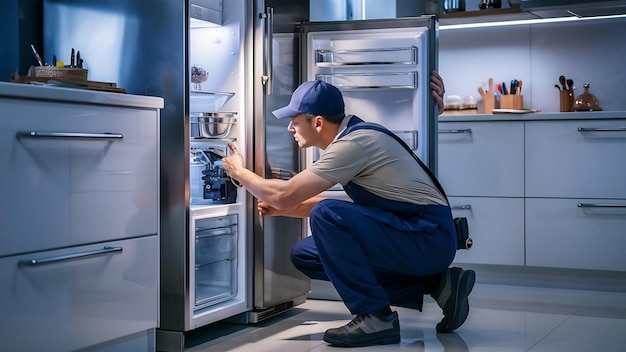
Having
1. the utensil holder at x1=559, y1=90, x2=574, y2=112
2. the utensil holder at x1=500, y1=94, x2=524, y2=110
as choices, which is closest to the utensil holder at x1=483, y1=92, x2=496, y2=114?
the utensil holder at x1=500, y1=94, x2=524, y2=110

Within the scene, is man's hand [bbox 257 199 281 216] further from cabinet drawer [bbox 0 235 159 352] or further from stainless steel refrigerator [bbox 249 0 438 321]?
cabinet drawer [bbox 0 235 159 352]

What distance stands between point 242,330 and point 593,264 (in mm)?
2157

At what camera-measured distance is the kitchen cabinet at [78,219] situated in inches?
92.7

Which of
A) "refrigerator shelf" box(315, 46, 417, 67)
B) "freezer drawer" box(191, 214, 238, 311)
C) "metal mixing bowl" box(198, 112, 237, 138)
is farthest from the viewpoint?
"refrigerator shelf" box(315, 46, 417, 67)

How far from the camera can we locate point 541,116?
480 centimetres

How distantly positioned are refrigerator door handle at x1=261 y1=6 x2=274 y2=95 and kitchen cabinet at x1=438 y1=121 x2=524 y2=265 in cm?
175

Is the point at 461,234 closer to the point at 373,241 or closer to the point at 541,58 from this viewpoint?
the point at 373,241

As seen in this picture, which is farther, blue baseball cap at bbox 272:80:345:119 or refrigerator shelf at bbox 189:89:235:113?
refrigerator shelf at bbox 189:89:235:113

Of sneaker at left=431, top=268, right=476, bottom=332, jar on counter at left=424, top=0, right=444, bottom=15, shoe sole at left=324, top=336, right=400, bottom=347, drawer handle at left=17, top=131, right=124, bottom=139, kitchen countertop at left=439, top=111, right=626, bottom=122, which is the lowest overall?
shoe sole at left=324, top=336, right=400, bottom=347

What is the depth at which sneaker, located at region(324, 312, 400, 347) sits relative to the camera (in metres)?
3.21

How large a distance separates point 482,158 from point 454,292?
172 centimetres

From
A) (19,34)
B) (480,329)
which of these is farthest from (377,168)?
(19,34)

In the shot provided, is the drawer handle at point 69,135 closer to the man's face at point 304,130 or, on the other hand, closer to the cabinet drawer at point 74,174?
the cabinet drawer at point 74,174

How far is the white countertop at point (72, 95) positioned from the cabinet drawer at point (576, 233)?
2.64 meters
